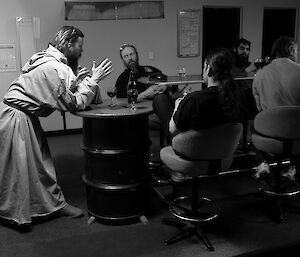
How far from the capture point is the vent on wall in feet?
17.0

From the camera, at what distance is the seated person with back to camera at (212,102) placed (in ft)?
7.15

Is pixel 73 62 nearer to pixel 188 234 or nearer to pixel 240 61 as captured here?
pixel 188 234

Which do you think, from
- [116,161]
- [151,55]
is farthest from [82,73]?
[151,55]

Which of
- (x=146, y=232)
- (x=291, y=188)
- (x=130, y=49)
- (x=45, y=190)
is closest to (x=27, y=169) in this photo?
(x=45, y=190)

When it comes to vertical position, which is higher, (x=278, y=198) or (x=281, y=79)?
(x=281, y=79)

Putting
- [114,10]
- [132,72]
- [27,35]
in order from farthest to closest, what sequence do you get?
[114,10]
[27,35]
[132,72]

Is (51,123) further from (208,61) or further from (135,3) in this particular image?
(208,61)

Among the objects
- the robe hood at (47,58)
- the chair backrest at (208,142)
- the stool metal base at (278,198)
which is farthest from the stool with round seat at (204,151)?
the robe hood at (47,58)

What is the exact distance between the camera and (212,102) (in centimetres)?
219

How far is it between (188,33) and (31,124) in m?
3.75

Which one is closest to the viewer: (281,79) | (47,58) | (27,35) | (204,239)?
(204,239)

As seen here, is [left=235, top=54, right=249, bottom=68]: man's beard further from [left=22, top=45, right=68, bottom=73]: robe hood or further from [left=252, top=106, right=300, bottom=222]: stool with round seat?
[left=22, top=45, right=68, bottom=73]: robe hood

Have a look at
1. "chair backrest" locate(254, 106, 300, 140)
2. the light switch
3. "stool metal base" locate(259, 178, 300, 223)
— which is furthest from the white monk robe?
the light switch

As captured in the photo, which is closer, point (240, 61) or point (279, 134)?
point (279, 134)
